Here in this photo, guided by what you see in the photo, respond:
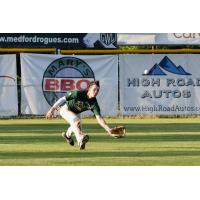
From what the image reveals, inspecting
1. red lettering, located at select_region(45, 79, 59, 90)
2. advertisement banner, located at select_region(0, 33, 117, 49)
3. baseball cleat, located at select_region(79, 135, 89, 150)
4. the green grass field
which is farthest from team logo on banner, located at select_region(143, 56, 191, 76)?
baseball cleat, located at select_region(79, 135, 89, 150)

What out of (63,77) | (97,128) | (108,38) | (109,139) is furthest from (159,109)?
(109,139)

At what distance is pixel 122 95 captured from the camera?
2634cm

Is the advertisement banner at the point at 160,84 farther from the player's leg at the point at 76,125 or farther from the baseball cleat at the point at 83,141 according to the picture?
the baseball cleat at the point at 83,141

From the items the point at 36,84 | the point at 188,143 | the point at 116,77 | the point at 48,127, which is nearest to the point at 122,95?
the point at 116,77

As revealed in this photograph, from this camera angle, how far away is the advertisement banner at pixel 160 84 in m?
26.2

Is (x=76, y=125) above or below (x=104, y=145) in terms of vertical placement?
above

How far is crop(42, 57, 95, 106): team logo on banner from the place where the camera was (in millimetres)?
26062

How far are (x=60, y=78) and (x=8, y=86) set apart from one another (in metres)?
1.50

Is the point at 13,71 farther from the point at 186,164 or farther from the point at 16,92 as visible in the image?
the point at 186,164

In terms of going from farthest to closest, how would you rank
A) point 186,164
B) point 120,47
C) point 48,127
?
1. point 120,47
2. point 48,127
3. point 186,164

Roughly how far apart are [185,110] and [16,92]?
489 centimetres

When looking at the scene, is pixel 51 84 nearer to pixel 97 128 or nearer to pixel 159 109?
pixel 159 109

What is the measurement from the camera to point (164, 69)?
2666 cm

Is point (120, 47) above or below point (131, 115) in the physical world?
above
